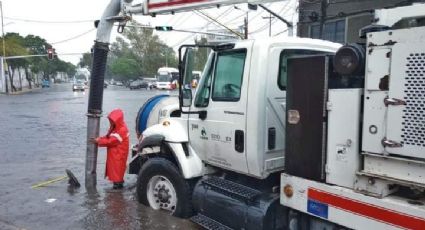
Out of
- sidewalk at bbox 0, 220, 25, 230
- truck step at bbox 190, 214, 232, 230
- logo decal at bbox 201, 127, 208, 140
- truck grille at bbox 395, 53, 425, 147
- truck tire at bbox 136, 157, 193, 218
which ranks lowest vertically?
sidewalk at bbox 0, 220, 25, 230

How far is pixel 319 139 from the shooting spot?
3.96 metres

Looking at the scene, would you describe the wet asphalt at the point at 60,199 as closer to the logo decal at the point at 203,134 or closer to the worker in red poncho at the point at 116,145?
the worker in red poncho at the point at 116,145

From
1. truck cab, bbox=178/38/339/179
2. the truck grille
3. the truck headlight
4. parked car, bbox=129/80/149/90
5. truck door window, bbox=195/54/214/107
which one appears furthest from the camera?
parked car, bbox=129/80/149/90

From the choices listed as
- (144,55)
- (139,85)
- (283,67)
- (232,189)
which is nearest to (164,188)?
(232,189)

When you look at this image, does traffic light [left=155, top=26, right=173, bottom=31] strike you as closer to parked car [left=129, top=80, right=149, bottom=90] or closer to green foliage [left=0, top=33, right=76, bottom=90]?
green foliage [left=0, top=33, right=76, bottom=90]

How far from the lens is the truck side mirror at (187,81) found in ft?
17.2

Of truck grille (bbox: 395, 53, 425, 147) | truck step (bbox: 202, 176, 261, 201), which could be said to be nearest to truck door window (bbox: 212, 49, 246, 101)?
truck step (bbox: 202, 176, 261, 201)

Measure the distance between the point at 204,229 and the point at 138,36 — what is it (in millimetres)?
106618

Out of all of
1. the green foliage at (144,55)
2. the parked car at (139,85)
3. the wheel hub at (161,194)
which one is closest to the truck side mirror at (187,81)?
the wheel hub at (161,194)

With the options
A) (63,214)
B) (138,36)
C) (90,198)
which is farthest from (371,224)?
(138,36)

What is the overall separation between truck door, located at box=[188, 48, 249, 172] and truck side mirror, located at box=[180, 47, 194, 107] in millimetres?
150

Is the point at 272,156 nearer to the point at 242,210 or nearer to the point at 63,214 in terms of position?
the point at 242,210

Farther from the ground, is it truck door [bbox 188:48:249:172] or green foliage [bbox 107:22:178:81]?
green foliage [bbox 107:22:178:81]

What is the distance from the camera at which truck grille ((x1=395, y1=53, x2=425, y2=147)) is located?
10.4ft
